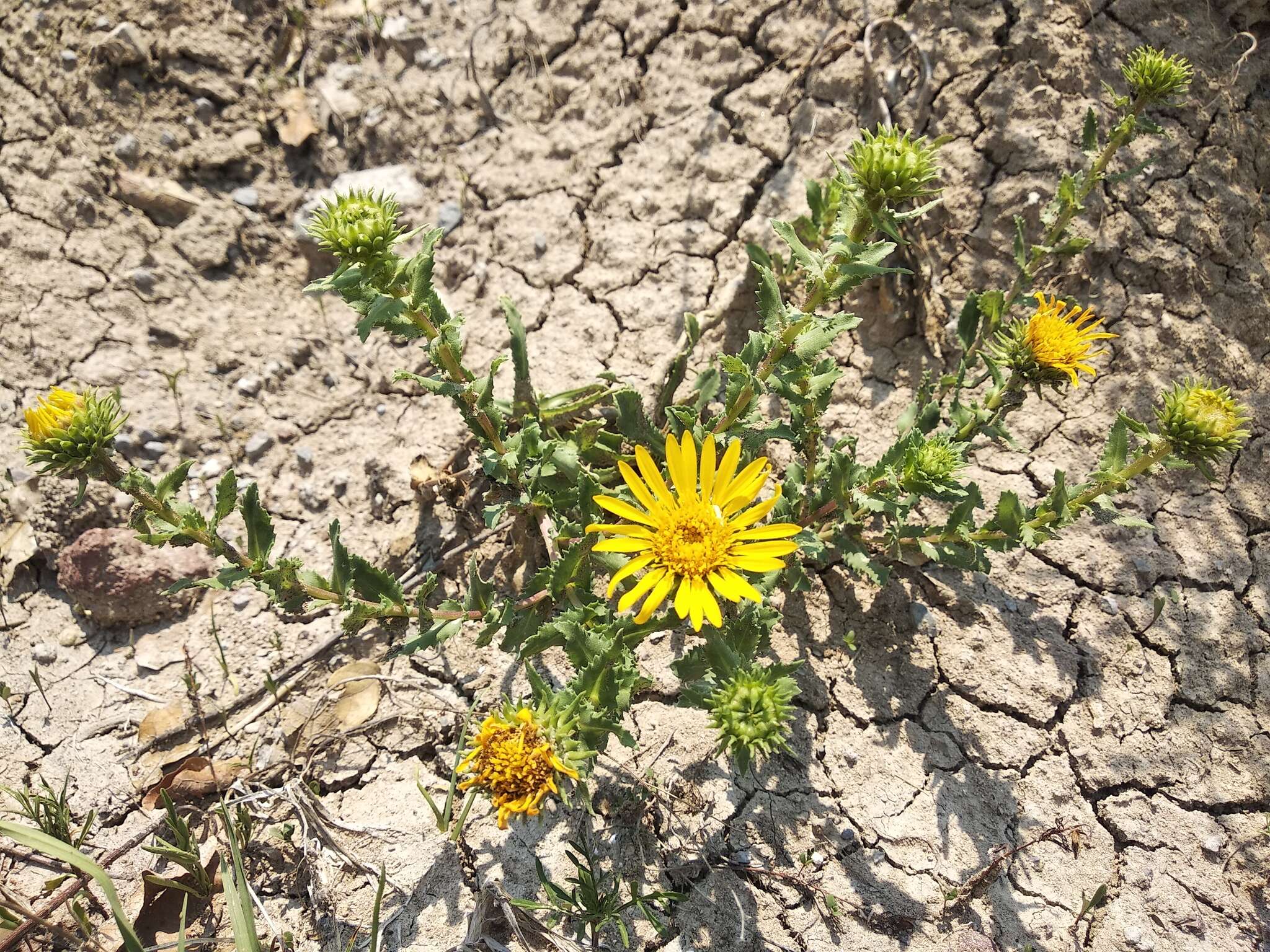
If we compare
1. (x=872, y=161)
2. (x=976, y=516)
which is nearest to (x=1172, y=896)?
(x=976, y=516)

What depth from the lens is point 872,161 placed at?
2617 mm

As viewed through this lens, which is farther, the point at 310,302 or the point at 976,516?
the point at 310,302

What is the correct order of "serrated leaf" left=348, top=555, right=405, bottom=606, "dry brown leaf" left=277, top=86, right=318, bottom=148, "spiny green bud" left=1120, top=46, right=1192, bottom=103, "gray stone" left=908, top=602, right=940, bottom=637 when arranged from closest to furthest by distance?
1. "serrated leaf" left=348, top=555, right=405, bottom=606
2. "spiny green bud" left=1120, top=46, right=1192, bottom=103
3. "gray stone" left=908, top=602, right=940, bottom=637
4. "dry brown leaf" left=277, top=86, right=318, bottom=148

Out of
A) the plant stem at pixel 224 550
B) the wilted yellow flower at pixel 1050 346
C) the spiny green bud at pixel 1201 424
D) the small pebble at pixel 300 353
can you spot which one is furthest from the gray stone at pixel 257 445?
the spiny green bud at pixel 1201 424

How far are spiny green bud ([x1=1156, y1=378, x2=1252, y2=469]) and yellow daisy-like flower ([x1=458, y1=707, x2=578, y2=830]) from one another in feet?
7.93

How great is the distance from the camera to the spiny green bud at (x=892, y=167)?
259cm

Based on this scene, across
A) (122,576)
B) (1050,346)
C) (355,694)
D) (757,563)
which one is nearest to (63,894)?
(355,694)

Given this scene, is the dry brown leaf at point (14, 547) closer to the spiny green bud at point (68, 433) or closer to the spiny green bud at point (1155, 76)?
the spiny green bud at point (68, 433)

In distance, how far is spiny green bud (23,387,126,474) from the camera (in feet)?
8.63

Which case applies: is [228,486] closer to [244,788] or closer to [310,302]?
[244,788]

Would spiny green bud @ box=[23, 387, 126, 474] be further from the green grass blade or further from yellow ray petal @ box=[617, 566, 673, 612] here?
yellow ray petal @ box=[617, 566, 673, 612]

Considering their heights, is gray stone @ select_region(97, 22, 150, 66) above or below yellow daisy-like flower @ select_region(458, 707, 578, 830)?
above

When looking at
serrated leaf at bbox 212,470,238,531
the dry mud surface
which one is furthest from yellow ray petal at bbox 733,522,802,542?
serrated leaf at bbox 212,470,238,531

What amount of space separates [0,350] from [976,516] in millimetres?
4816
